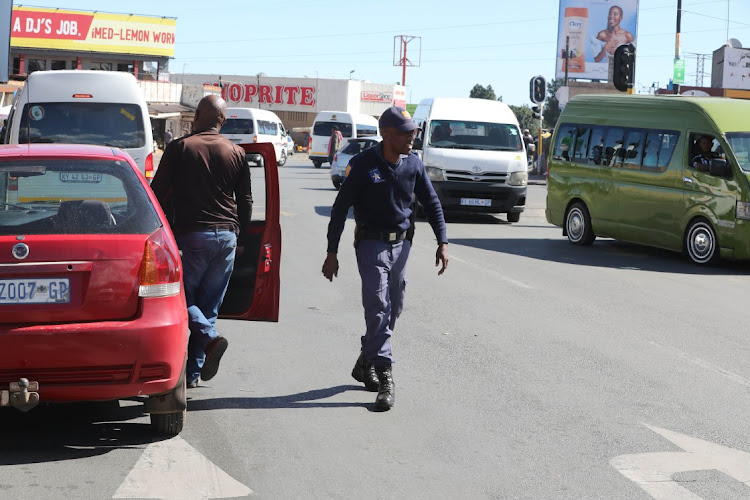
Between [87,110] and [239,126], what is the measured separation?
1086 inches

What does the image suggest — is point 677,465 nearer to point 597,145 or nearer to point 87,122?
point 597,145

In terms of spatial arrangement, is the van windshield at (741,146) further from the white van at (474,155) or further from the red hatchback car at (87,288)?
the red hatchback car at (87,288)

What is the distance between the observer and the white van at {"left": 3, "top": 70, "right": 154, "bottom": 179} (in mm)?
17766

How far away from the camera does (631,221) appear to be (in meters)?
17.1

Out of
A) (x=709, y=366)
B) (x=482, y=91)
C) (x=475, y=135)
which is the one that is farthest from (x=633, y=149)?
(x=482, y=91)

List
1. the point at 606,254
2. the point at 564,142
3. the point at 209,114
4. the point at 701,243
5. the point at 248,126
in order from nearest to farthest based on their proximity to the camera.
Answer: the point at 209,114
the point at 701,243
the point at 606,254
the point at 564,142
the point at 248,126

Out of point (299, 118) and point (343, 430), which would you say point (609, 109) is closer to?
point (343, 430)

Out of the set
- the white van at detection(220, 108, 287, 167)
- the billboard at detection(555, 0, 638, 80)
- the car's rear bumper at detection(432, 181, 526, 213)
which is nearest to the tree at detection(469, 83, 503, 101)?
the billboard at detection(555, 0, 638, 80)

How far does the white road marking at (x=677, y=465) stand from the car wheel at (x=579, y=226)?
472 inches

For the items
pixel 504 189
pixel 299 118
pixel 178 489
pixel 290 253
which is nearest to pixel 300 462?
pixel 178 489

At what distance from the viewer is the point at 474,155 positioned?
21.8 m

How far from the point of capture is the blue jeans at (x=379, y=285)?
703 centimetres

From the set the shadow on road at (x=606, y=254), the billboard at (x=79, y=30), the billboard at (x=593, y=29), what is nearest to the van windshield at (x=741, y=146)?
the shadow on road at (x=606, y=254)

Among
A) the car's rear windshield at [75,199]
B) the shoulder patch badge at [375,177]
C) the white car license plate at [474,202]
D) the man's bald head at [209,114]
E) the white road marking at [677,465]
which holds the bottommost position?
the white road marking at [677,465]
